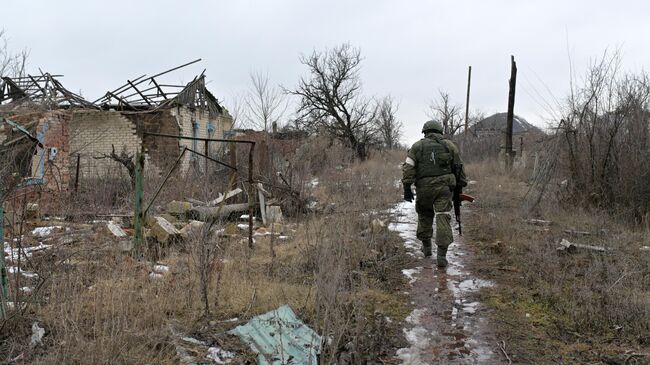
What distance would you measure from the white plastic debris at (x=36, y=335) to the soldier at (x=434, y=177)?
4057 millimetres

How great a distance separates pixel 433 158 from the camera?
586 cm

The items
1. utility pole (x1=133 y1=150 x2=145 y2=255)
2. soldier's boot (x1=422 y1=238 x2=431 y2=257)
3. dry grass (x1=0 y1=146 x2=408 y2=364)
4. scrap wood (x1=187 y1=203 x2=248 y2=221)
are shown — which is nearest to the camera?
dry grass (x1=0 y1=146 x2=408 y2=364)

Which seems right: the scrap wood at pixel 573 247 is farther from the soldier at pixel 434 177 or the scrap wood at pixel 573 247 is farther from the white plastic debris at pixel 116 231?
the white plastic debris at pixel 116 231

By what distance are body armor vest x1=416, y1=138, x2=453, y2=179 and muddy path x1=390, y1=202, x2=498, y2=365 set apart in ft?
3.73

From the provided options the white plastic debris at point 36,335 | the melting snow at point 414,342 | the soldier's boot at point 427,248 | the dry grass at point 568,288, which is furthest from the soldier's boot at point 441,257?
the white plastic debris at point 36,335

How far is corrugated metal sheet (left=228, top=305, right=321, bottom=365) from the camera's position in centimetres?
305

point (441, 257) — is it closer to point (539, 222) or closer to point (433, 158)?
point (433, 158)

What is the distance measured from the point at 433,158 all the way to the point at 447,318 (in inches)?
94.0

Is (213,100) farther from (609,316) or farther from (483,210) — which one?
(609,316)

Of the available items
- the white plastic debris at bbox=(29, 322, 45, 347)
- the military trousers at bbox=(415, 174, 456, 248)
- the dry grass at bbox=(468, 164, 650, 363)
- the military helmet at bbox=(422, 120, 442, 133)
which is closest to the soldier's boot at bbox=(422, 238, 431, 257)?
the military trousers at bbox=(415, 174, 456, 248)

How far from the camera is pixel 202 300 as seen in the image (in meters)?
3.87

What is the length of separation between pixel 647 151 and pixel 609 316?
207 inches

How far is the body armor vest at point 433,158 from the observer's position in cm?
584

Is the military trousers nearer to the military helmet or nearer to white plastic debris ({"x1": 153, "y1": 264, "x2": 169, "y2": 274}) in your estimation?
the military helmet
